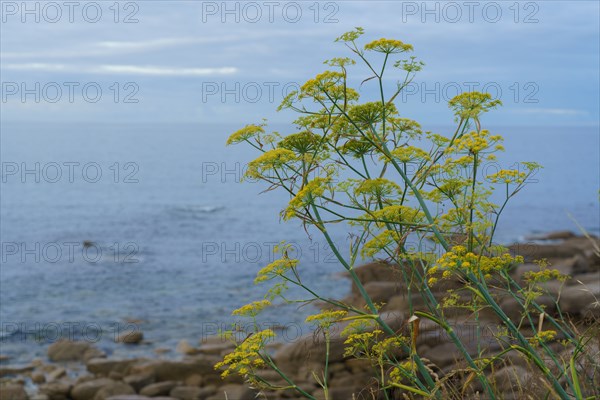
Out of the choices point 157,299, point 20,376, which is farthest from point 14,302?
point 20,376

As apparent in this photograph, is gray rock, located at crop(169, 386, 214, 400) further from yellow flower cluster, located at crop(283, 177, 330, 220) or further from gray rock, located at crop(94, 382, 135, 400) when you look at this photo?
yellow flower cluster, located at crop(283, 177, 330, 220)

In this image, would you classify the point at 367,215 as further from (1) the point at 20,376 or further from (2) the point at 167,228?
(2) the point at 167,228

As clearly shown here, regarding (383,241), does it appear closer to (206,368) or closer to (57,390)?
(206,368)

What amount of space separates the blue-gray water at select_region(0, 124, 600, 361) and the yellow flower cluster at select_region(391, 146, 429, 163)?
4022 mm

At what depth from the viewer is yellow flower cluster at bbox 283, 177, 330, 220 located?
298cm

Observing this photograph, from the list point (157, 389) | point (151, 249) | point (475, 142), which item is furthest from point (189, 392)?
point (151, 249)

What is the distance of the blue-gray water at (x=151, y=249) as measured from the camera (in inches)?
652

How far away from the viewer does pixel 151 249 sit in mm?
26484

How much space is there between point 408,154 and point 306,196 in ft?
1.63

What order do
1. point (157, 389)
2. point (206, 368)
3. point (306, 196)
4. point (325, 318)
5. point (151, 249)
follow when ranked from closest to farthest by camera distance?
1. point (306, 196)
2. point (325, 318)
3. point (157, 389)
4. point (206, 368)
5. point (151, 249)

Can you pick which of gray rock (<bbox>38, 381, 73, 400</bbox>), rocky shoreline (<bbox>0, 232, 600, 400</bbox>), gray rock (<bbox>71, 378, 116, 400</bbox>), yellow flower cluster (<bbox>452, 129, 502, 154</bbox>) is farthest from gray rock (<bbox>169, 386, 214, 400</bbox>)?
yellow flower cluster (<bbox>452, 129, 502, 154</bbox>)

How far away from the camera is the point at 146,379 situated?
1127cm

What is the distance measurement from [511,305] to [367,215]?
28.0ft

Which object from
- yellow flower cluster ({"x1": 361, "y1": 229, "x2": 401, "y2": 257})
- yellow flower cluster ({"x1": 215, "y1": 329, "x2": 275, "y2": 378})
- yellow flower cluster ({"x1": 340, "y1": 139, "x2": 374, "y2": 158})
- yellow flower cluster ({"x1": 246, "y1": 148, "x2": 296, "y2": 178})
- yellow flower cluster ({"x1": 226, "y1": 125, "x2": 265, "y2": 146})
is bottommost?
yellow flower cluster ({"x1": 215, "y1": 329, "x2": 275, "y2": 378})
